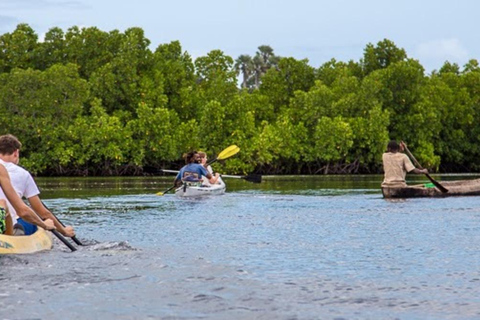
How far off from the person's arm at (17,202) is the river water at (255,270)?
0.51m

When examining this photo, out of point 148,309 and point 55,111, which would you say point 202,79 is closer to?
point 55,111

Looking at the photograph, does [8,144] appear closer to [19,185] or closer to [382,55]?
[19,185]

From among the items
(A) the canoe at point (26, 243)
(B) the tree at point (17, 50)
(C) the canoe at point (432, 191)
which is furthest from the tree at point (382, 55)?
(A) the canoe at point (26, 243)

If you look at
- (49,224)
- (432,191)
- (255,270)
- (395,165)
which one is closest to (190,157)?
(395,165)

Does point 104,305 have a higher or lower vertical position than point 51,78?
lower

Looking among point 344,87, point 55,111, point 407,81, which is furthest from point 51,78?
point 407,81

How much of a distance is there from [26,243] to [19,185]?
81 cm

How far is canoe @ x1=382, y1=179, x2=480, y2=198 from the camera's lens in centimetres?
2536

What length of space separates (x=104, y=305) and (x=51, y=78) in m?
58.4

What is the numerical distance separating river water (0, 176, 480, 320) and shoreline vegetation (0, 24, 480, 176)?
47.6m

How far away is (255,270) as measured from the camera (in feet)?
34.8

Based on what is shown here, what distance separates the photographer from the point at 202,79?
80875 mm

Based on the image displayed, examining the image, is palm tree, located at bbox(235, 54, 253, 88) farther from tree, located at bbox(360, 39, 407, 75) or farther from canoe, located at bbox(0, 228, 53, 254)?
canoe, located at bbox(0, 228, 53, 254)

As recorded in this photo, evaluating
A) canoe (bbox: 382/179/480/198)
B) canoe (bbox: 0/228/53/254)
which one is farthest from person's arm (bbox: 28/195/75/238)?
canoe (bbox: 382/179/480/198)
